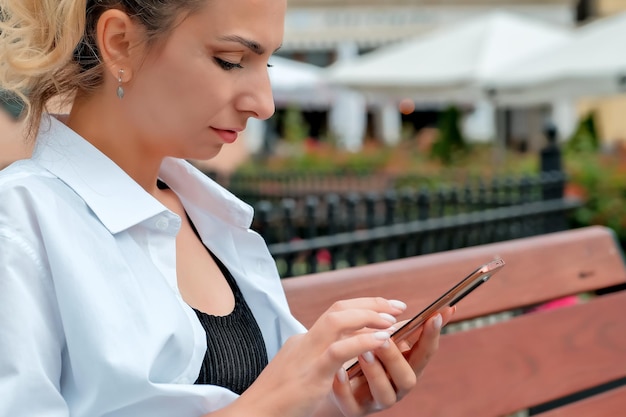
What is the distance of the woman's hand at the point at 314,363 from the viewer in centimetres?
119

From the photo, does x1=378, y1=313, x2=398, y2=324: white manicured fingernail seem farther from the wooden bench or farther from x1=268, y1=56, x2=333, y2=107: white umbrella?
x1=268, y1=56, x2=333, y2=107: white umbrella

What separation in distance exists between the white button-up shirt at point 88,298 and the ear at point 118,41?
0.37ft

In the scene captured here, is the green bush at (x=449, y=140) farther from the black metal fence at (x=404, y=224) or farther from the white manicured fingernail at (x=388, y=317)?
the white manicured fingernail at (x=388, y=317)

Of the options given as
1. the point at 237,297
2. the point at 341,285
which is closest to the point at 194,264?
the point at 237,297

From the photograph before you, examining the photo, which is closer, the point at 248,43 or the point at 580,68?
the point at 248,43

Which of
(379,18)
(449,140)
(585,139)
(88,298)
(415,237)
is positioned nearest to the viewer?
(88,298)

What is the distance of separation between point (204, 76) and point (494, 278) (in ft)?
3.65

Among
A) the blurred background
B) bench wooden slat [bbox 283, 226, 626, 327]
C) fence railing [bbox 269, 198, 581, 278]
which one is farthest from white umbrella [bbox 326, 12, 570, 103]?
bench wooden slat [bbox 283, 226, 626, 327]

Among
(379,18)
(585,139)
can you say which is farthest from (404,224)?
(379,18)

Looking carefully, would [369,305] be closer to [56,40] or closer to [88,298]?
[88,298]

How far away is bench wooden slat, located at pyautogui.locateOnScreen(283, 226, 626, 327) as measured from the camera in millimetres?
1897

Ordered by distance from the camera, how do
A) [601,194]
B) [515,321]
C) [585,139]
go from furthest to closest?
[585,139] < [601,194] < [515,321]

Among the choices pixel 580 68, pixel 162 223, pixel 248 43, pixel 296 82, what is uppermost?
pixel 296 82

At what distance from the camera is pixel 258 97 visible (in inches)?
52.4
